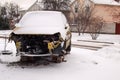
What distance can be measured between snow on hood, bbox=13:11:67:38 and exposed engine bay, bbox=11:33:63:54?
0.21 metres

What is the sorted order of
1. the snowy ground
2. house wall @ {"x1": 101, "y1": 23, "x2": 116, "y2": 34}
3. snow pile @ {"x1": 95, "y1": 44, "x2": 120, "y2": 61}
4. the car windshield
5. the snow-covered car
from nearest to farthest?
1. the snowy ground
2. the snow-covered car
3. the car windshield
4. snow pile @ {"x1": 95, "y1": 44, "x2": 120, "y2": 61}
5. house wall @ {"x1": 101, "y1": 23, "x2": 116, "y2": 34}

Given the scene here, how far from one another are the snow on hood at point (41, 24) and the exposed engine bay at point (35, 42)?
0.21m

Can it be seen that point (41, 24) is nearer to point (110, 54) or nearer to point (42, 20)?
point (42, 20)

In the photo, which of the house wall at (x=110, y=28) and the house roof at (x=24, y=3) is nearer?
the house wall at (x=110, y=28)

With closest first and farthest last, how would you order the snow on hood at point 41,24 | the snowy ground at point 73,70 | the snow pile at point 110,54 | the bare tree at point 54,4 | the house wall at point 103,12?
the snowy ground at point 73,70 → the snow on hood at point 41,24 → the snow pile at point 110,54 → the bare tree at point 54,4 → the house wall at point 103,12

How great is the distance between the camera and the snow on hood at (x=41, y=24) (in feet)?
36.6

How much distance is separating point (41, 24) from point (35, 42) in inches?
37.8

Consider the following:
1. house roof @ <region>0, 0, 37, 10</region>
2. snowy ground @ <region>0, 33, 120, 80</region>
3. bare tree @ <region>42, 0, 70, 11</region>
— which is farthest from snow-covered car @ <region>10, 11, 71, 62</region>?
house roof @ <region>0, 0, 37, 10</region>

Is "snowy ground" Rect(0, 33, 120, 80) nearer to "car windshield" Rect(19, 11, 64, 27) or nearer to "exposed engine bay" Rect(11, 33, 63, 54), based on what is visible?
"exposed engine bay" Rect(11, 33, 63, 54)

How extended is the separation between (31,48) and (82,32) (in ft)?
83.6

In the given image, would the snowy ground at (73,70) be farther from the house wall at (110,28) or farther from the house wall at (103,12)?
the house wall at (103,12)

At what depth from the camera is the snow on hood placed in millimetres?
11156

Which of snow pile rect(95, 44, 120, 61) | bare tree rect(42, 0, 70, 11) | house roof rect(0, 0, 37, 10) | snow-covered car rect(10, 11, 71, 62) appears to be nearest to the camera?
snow-covered car rect(10, 11, 71, 62)

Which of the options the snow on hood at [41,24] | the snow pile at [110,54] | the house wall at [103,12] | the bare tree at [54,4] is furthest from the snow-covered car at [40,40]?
the house wall at [103,12]
